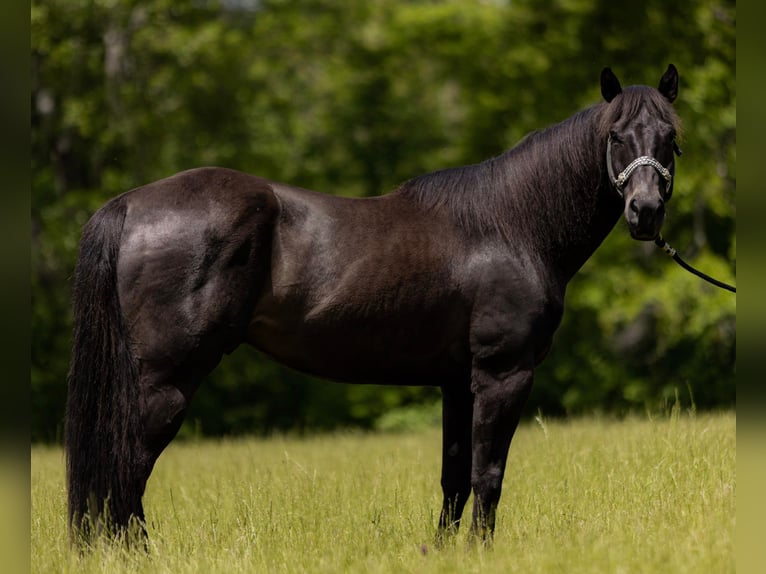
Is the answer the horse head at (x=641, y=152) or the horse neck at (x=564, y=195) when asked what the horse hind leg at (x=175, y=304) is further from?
the horse head at (x=641, y=152)

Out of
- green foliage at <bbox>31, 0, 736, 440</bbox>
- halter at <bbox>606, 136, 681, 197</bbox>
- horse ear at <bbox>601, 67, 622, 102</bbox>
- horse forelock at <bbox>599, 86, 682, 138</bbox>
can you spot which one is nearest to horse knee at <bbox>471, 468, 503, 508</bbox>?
halter at <bbox>606, 136, 681, 197</bbox>

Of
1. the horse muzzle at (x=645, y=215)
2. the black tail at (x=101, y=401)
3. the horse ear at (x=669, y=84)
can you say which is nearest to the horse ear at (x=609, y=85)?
the horse ear at (x=669, y=84)

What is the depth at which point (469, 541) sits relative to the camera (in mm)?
5086

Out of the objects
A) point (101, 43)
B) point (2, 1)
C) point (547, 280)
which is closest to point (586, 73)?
point (101, 43)

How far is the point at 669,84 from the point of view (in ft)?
17.8

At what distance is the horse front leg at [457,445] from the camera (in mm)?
5645

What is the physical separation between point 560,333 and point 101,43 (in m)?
9.60

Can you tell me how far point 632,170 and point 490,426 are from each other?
1.57m

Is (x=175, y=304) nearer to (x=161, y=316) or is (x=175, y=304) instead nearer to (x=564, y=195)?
(x=161, y=316)

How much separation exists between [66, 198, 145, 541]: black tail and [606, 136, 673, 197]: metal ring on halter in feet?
8.70

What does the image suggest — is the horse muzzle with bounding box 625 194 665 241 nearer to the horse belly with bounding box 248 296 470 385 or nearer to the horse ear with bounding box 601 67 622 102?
the horse ear with bounding box 601 67 622 102

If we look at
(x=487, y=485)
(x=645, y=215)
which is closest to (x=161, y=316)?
(x=487, y=485)

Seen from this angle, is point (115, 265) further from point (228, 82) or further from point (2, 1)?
point (228, 82)

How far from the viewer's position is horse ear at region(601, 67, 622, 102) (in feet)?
17.3
